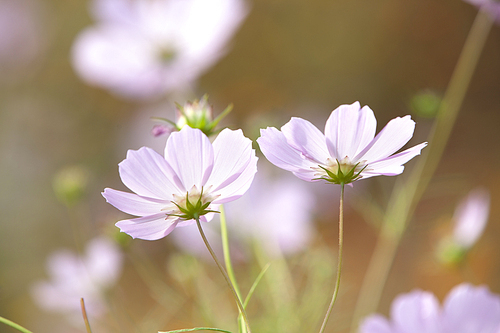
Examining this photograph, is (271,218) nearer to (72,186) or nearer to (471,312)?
(72,186)

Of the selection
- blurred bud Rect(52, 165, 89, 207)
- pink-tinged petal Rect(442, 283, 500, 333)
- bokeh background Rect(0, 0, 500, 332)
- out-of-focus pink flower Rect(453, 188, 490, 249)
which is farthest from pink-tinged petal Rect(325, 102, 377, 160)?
bokeh background Rect(0, 0, 500, 332)

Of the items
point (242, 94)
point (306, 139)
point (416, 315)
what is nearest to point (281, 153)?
point (306, 139)

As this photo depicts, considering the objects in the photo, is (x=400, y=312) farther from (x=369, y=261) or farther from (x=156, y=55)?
(x=369, y=261)

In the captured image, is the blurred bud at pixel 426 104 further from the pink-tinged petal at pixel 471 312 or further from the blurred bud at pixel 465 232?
the pink-tinged petal at pixel 471 312

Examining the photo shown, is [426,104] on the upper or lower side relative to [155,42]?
lower

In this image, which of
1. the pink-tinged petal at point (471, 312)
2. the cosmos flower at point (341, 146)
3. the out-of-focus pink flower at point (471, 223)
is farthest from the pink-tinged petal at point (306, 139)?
the out-of-focus pink flower at point (471, 223)

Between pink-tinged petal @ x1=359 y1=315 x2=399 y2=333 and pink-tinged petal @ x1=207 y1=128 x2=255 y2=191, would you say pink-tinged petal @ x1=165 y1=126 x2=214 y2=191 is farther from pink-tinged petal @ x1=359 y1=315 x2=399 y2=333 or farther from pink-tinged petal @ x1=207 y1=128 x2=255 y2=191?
pink-tinged petal @ x1=359 y1=315 x2=399 y2=333
